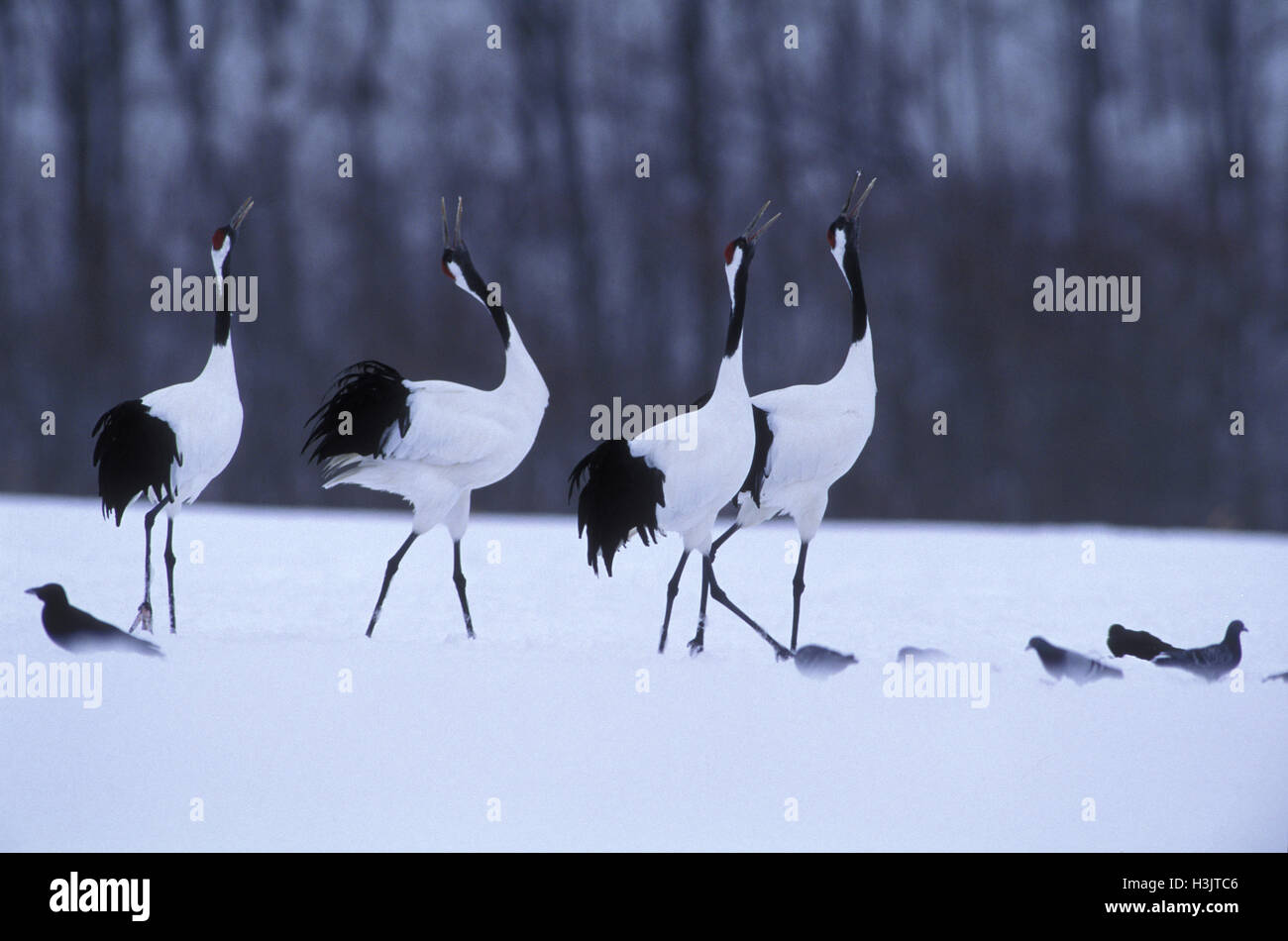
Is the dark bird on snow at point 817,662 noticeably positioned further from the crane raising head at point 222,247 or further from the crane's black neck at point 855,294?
the crane raising head at point 222,247

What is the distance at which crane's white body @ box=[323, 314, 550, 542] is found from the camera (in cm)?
427

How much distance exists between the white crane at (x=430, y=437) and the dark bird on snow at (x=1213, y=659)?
7.74ft

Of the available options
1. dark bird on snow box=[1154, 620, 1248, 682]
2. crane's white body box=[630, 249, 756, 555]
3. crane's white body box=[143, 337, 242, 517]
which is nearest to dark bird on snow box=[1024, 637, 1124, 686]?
dark bird on snow box=[1154, 620, 1248, 682]

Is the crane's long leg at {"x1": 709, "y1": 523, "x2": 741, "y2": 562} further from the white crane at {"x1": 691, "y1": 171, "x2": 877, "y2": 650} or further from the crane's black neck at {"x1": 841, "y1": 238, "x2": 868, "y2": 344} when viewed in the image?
the crane's black neck at {"x1": 841, "y1": 238, "x2": 868, "y2": 344}

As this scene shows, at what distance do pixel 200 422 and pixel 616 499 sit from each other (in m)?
1.50

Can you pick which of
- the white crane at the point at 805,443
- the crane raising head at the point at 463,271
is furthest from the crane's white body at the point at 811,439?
the crane raising head at the point at 463,271

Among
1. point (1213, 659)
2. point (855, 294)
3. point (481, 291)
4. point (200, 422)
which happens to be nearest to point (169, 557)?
point (200, 422)

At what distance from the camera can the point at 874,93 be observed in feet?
20.5

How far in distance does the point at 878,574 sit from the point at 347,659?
90.9 inches

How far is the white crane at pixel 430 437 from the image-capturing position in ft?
14.0

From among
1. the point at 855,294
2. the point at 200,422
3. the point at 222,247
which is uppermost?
the point at 222,247

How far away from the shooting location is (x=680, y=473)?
4.12 m

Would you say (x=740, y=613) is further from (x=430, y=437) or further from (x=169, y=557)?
(x=169, y=557)

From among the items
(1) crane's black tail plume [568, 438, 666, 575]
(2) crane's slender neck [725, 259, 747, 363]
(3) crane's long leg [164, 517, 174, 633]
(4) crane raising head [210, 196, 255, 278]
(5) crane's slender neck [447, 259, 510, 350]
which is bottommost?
(3) crane's long leg [164, 517, 174, 633]
